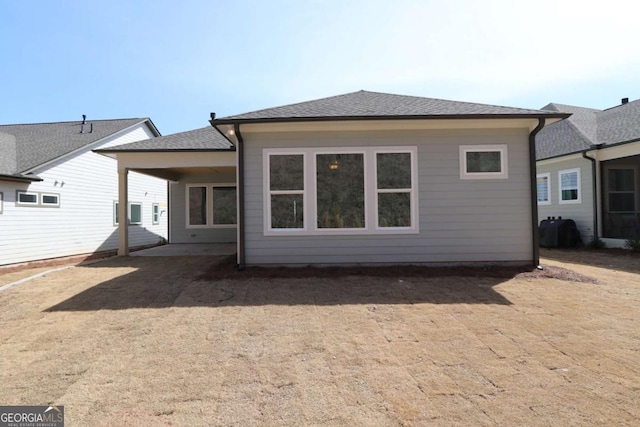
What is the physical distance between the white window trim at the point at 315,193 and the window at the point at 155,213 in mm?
10162

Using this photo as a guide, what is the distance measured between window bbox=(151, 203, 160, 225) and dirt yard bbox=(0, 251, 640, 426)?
9.34m

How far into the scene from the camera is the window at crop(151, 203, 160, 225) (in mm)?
15078

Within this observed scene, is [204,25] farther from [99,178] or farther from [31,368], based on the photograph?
[31,368]

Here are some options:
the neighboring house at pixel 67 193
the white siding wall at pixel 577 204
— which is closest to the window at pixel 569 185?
the white siding wall at pixel 577 204

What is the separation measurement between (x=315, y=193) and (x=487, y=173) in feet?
11.6

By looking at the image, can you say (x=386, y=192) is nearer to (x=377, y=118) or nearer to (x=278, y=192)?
(x=377, y=118)

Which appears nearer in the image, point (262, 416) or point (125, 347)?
point (262, 416)

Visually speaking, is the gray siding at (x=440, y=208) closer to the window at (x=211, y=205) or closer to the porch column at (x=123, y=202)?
the porch column at (x=123, y=202)

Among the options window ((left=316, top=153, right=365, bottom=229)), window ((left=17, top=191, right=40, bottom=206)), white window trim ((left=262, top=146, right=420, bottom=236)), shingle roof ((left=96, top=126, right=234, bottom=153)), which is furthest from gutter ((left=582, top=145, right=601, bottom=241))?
window ((left=17, top=191, right=40, bottom=206))

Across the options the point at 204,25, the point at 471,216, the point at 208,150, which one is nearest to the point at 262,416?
the point at 471,216

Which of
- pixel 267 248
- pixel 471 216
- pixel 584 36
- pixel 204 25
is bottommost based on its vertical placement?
pixel 267 248

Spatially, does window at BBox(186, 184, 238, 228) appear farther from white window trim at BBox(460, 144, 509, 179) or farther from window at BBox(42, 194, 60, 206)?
white window trim at BBox(460, 144, 509, 179)

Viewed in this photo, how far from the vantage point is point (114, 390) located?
2738 mm

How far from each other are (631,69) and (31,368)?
19.5 metres
